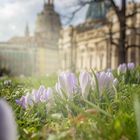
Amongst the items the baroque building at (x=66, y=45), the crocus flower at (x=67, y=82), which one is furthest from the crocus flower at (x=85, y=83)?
the baroque building at (x=66, y=45)

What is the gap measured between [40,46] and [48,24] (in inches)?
191

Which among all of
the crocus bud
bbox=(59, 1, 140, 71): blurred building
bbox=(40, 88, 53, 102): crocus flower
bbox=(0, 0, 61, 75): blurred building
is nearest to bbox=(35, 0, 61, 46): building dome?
bbox=(0, 0, 61, 75): blurred building

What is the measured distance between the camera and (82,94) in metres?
1.68

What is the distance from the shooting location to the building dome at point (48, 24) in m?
81.7

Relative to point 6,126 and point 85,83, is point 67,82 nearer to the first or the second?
point 85,83

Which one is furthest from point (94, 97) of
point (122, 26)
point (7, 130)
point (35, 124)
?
point (122, 26)

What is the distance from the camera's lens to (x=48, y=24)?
87.2 meters

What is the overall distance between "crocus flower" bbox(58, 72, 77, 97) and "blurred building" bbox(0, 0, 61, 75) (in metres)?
77.0

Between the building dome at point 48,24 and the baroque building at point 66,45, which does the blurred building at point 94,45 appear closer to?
the baroque building at point 66,45

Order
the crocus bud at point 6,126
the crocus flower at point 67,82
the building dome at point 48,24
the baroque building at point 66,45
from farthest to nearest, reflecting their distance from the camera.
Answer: the building dome at point 48,24
the baroque building at point 66,45
the crocus flower at point 67,82
the crocus bud at point 6,126

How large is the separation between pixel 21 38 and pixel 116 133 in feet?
276

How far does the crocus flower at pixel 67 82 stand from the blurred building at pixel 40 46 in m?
77.0

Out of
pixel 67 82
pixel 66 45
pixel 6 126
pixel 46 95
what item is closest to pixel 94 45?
pixel 66 45

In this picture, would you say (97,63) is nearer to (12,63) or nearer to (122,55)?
(122,55)
